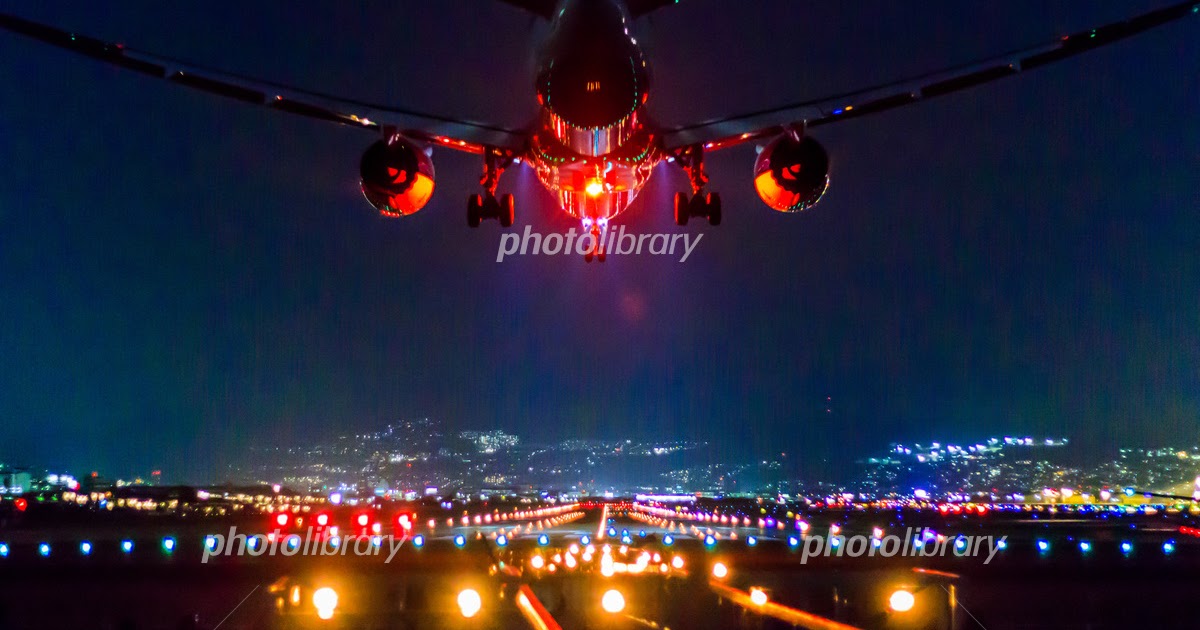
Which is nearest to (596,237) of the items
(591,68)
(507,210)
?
(507,210)

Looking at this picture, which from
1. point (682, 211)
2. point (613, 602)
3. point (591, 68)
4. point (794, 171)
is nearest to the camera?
point (591, 68)

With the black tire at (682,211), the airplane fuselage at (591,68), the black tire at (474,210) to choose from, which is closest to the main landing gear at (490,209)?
the black tire at (474,210)

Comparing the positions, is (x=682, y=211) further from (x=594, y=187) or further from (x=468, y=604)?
(x=468, y=604)

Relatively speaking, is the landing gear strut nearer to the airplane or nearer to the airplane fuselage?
the airplane

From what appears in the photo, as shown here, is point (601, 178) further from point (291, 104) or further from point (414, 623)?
point (414, 623)

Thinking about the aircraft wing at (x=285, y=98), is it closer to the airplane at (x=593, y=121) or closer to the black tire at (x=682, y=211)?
the airplane at (x=593, y=121)

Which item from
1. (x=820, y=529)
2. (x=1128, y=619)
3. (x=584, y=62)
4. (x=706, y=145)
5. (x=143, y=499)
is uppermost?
(x=143, y=499)

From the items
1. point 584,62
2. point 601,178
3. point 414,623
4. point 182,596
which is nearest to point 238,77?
point 584,62
